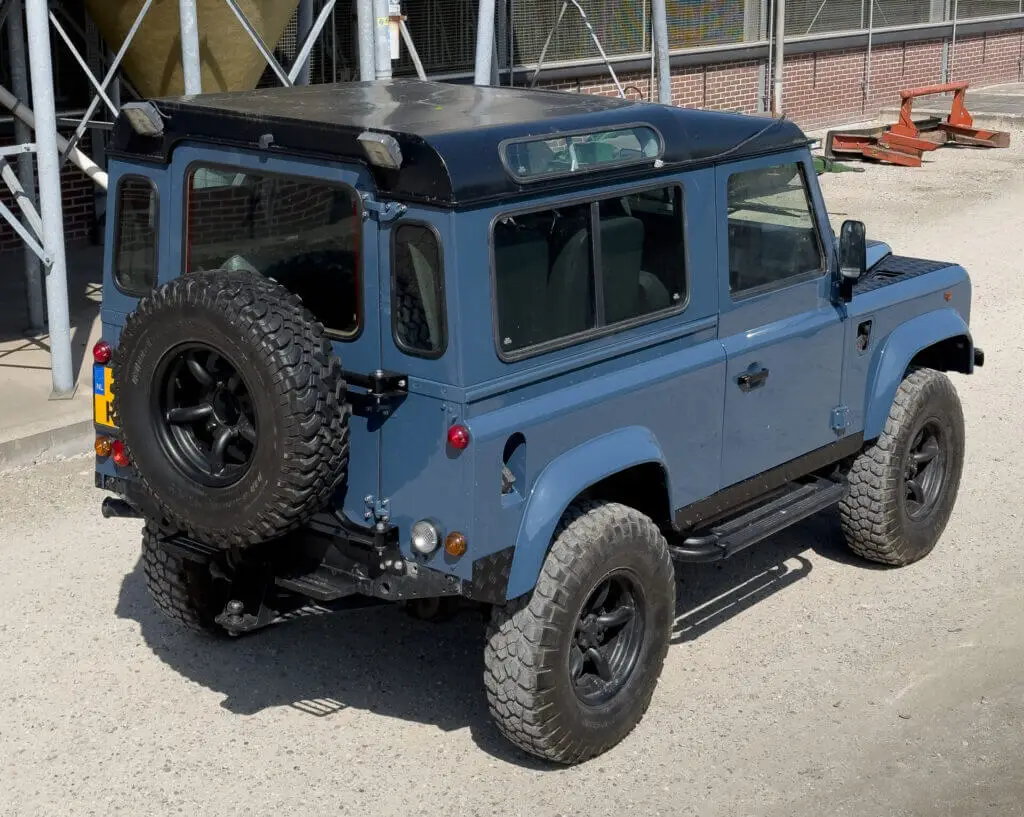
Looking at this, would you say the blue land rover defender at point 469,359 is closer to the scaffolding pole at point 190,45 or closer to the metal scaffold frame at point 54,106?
the metal scaffold frame at point 54,106

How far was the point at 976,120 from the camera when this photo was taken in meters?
23.0

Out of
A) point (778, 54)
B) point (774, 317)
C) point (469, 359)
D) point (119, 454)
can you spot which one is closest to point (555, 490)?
point (469, 359)

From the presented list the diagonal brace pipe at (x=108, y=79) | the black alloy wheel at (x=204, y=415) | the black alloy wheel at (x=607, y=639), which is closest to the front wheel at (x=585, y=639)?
the black alloy wheel at (x=607, y=639)

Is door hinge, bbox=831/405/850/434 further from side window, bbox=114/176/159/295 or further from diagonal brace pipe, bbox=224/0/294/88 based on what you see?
diagonal brace pipe, bbox=224/0/294/88

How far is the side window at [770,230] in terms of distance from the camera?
5.68m

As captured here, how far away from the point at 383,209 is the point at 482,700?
6.97ft

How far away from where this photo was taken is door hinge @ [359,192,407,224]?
455cm

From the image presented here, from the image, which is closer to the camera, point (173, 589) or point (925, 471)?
point (173, 589)

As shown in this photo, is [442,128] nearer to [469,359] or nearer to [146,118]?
[469,359]

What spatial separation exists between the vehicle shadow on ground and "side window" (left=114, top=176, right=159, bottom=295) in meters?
1.58

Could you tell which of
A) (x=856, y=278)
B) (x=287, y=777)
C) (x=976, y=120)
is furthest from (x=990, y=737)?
(x=976, y=120)

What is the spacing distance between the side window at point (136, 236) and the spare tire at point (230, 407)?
0.55 m

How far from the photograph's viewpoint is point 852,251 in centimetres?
600

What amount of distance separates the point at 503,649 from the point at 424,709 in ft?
2.69
